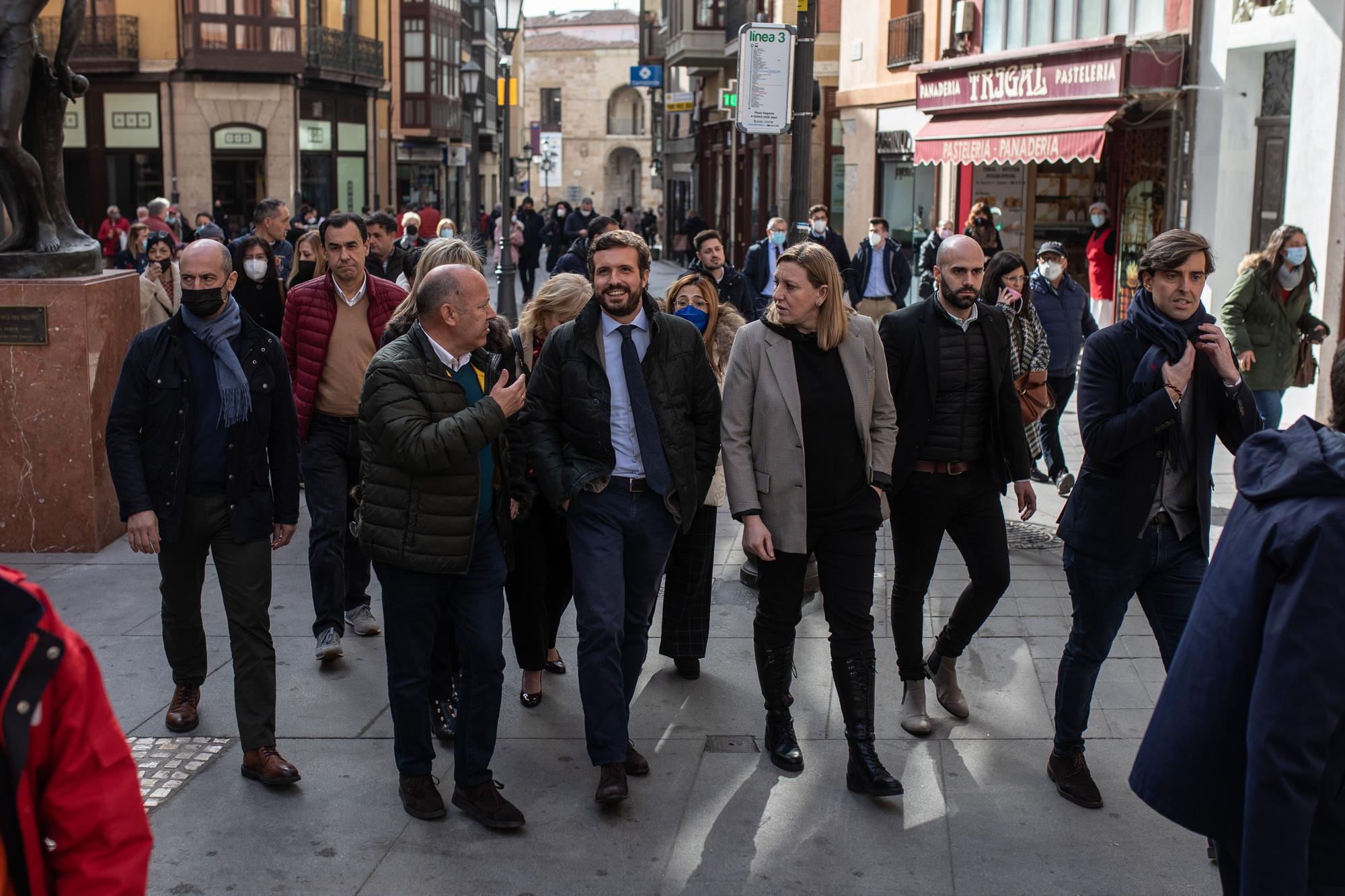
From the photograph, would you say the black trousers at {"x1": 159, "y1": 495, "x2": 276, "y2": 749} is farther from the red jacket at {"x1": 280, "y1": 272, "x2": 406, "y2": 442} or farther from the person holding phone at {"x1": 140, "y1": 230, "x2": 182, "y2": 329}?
the person holding phone at {"x1": 140, "y1": 230, "x2": 182, "y2": 329}

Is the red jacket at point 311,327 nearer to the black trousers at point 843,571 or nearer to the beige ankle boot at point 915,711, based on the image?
the black trousers at point 843,571

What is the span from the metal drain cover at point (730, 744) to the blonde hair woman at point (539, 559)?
33.2 inches

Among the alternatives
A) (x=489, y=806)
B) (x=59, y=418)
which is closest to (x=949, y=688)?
(x=489, y=806)

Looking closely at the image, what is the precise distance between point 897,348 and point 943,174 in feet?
59.4

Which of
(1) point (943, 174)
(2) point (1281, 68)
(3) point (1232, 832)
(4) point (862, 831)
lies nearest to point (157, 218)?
(1) point (943, 174)

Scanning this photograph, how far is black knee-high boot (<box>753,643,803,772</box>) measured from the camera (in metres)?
5.48

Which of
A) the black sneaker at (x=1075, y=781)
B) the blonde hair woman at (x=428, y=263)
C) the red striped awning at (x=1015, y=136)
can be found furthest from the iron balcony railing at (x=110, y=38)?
the black sneaker at (x=1075, y=781)

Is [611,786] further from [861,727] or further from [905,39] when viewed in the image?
[905,39]

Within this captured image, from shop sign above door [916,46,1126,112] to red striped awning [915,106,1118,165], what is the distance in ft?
0.59

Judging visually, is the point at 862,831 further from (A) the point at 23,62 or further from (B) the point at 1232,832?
(A) the point at 23,62

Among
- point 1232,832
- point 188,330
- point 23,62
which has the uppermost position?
point 23,62

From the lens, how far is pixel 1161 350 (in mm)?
4875

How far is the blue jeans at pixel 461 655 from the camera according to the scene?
4965 millimetres

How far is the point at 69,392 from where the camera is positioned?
860 centimetres
